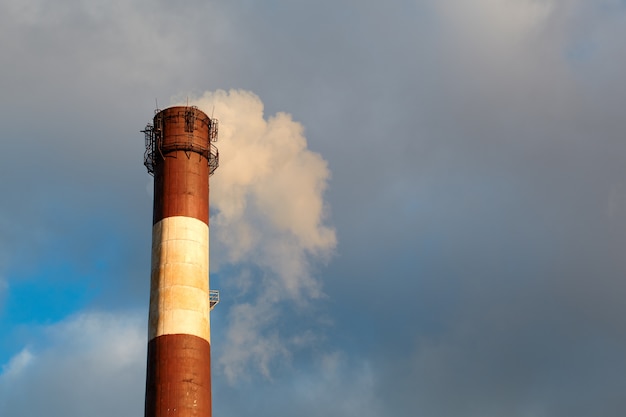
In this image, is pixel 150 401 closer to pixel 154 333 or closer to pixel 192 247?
pixel 154 333

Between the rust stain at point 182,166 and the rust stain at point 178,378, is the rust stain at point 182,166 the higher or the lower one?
the higher one

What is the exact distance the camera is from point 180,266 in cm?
6175

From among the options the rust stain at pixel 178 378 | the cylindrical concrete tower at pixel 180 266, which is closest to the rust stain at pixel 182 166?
the cylindrical concrete tower at pixel 180 266

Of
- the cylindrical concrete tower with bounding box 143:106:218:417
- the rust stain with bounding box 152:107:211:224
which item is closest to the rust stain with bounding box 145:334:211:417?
the cylindrical concrete tower with bounding box 143:106:218:417

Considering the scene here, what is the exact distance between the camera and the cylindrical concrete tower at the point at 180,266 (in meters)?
59.3

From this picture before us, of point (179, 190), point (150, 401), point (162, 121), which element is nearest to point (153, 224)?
point (179, 190)

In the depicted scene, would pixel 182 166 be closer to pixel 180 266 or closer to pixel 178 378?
pixel 180 266

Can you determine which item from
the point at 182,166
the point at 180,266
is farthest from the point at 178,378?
the point at 182,166

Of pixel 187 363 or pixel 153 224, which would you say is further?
pixel 153 224

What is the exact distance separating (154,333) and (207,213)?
912 centimetres

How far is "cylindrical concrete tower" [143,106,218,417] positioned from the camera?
5931cm

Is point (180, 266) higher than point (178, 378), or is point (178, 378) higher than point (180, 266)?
point (180, 266)

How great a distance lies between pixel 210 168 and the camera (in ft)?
222

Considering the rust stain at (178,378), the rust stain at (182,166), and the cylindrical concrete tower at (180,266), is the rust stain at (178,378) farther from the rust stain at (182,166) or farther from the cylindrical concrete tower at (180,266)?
the rust stain at (182,166)
